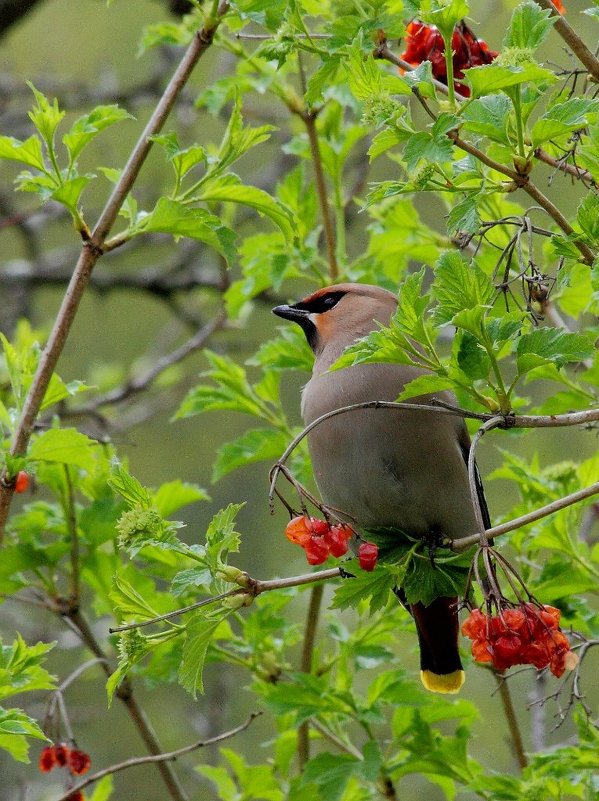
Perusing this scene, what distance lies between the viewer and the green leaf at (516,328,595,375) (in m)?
2.26

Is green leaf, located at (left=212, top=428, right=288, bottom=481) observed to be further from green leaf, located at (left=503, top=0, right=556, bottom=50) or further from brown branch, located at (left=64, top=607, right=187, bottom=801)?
green leaf, located at (left=503, top=0, right=556, bottom=50)

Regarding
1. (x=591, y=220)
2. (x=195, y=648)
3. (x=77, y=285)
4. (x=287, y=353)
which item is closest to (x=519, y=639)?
(x=195, y=648)

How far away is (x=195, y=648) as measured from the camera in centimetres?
244

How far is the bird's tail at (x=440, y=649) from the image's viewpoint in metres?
3.68

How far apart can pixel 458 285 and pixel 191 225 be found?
2.49 feet

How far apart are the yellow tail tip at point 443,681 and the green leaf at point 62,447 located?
1282 mm

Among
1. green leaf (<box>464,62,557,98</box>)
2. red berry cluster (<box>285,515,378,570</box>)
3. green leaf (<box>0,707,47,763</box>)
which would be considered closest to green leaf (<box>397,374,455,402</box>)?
red berry cluster (<box>285,515,378,570</box>)

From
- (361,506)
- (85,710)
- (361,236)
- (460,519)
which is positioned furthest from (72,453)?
(361,236)

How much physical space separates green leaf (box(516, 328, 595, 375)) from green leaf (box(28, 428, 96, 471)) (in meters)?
1.11

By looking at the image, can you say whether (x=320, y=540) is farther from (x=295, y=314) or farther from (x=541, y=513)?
(x=295, y=314)

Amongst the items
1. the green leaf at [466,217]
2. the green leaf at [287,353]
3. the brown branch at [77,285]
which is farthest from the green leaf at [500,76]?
the green leaf at [287,353]

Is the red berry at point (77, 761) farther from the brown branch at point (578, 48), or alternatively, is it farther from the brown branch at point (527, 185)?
the brown branch at point (578, 48)

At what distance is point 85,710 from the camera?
623 cm

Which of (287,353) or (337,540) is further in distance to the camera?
(287,353)
